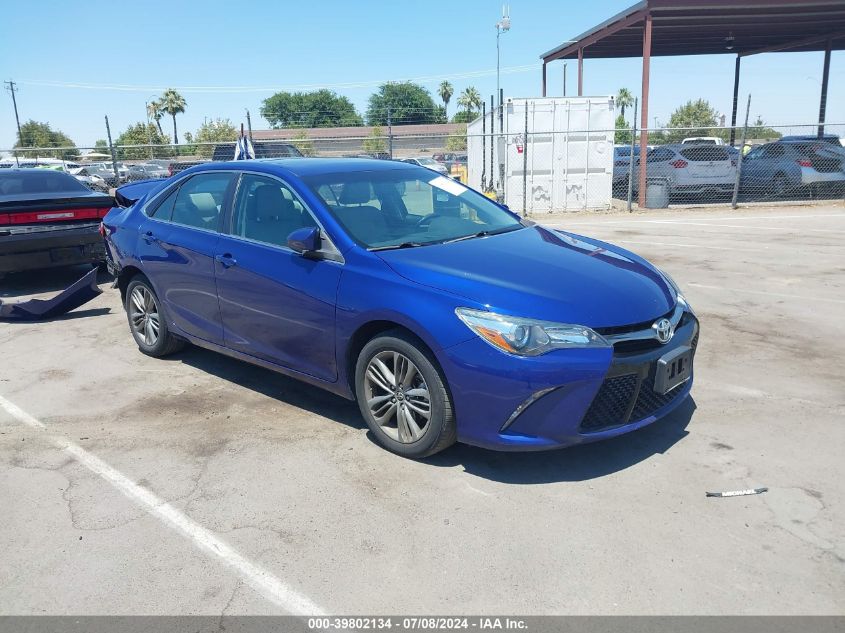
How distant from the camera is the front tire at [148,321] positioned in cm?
575

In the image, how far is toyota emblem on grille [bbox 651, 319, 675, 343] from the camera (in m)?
3.68

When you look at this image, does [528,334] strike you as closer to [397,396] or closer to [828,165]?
[397,396]

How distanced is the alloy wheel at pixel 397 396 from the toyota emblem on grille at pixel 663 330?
4.09 ft

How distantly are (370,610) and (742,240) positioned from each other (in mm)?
11004

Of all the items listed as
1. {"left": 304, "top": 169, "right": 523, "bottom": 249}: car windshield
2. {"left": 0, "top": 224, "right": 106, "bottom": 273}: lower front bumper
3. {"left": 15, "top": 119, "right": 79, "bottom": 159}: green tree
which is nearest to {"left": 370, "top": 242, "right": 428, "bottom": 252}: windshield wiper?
{"left": 304, "top": 169, "right": 523, "bottom": 249}: car windshield

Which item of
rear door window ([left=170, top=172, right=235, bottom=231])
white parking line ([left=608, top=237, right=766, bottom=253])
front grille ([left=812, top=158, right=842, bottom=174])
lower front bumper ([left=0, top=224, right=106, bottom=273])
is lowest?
white parking line ([left=608, top=237, right=766, bottom=253])

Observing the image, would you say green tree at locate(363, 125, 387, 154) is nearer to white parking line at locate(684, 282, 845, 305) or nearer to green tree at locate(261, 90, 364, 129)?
white parking line at locate(684, 282, 845, 305)

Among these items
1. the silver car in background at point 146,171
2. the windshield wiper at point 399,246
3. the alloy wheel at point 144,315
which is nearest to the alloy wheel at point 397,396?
the windshield wiper at point 399,246

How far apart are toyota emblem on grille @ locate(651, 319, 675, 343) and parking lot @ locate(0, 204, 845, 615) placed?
691 mm

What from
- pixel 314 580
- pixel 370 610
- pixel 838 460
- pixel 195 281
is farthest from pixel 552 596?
pixel 195 281

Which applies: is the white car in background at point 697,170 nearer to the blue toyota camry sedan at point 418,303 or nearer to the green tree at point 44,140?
the blue toyota camry sedan at point 418,303

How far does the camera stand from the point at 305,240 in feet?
13.6

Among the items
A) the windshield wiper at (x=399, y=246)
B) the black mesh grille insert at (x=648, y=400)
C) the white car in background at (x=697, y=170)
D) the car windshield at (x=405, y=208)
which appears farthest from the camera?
the white car in background at (x=697, y=170)

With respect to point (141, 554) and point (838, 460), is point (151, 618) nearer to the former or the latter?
point (141, 554)
